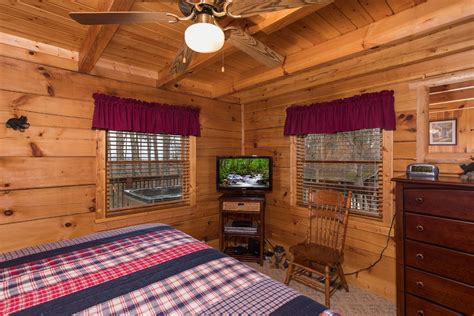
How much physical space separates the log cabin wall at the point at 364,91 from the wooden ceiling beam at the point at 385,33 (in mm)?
300

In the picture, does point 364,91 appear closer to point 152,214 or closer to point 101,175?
point 152,214

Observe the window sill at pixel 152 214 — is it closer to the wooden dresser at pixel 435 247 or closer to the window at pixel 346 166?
the window at pixel 346 166

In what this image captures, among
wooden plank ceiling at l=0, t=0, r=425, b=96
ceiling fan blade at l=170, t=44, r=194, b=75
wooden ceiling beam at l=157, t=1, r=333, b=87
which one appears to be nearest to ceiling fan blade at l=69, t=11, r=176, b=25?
wooden plank ceiling at l=0, t=0, r=425, b=96

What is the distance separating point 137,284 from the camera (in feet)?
3.94

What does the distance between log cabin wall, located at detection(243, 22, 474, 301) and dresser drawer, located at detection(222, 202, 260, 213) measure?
525 mm

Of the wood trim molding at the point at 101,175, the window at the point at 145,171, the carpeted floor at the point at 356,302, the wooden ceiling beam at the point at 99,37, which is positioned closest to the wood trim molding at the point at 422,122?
the carpeted floor at the point at 356,302

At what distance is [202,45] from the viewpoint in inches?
47.3

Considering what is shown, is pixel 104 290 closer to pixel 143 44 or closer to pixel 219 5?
pixel 219 5

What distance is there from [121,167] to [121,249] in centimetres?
146

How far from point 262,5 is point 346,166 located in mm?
2224

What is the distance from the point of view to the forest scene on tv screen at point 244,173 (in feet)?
11.0

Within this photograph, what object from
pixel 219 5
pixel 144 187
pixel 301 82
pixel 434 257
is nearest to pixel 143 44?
pixel 219 5

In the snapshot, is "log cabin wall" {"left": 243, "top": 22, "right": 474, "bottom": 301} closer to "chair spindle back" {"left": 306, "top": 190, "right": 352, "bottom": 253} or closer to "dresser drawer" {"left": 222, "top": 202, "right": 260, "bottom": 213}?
"chair spindle back" {"left": 306, "top": 190, "right": 352, "bottom": 253}

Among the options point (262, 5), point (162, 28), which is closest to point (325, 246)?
point (262, 5)
